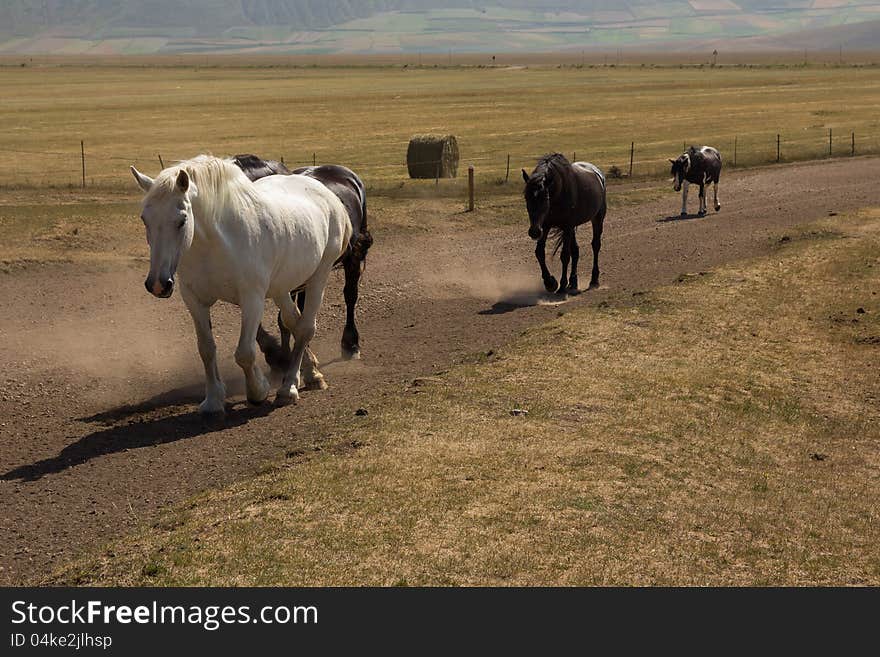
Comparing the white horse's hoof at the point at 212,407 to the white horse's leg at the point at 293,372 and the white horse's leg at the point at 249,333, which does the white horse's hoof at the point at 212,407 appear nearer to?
the white horse's leg at the point at 249,333

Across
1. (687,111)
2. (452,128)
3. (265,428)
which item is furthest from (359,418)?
(687,111)

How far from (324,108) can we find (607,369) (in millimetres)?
63908

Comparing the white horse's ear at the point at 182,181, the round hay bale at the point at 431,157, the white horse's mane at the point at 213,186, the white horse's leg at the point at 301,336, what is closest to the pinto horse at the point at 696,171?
the round hay bale at the point at 431,157

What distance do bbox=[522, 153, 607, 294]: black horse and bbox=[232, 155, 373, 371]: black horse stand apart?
4193mm

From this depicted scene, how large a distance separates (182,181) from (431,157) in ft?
87.8

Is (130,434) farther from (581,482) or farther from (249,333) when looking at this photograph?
(581,482)

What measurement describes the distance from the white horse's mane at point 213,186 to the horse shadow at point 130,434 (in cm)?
215

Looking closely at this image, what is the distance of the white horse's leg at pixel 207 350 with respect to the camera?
36.1 ft

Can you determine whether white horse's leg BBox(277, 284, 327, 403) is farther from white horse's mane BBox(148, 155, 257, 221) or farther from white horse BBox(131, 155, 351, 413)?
white horse's mane BBox(148, 155, 257, 221)

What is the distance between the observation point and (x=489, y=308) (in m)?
18.0

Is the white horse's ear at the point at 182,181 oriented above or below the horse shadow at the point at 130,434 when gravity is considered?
above

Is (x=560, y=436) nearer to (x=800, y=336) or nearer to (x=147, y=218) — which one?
(x=147, y=218)

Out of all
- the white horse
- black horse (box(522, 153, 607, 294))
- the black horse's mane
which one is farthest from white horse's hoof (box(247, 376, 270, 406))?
the black horse's mane

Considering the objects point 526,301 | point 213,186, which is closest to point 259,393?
point 213,186
